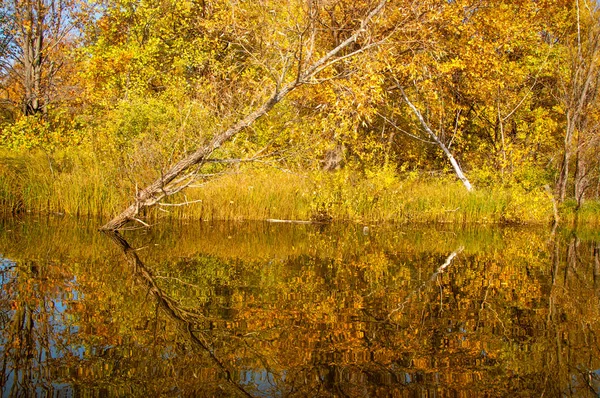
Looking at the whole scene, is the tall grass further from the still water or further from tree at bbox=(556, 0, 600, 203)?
tree at bbox=(556, 0, 600, 203)

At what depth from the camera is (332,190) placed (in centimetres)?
1220

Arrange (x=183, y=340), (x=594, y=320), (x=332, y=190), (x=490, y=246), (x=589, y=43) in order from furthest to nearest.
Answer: (x=589, y=43)
(x=332, y=190)
(x=490, y=246)
(x=594, y=320)
(x=183, y=340)

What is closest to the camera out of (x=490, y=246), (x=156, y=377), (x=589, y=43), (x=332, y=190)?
(x=156, y=377)

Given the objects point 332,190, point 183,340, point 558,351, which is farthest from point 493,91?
point 183,340

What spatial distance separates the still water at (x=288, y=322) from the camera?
330cm

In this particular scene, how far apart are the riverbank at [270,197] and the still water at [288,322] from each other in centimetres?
305

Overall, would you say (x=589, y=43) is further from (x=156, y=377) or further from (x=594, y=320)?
(x=156, y=377)

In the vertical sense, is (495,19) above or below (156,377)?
above

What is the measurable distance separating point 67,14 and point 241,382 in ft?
64.4

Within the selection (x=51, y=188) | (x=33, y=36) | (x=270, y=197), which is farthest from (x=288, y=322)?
(x=33, y=36)

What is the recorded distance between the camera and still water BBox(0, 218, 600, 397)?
10.8 feet

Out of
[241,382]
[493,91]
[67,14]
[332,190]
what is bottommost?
[241,382]

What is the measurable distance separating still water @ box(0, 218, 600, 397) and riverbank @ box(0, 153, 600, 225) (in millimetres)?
3049

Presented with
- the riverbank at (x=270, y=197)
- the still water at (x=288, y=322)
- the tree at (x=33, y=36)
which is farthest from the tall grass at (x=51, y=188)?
the tree at (x=33, y=36)
